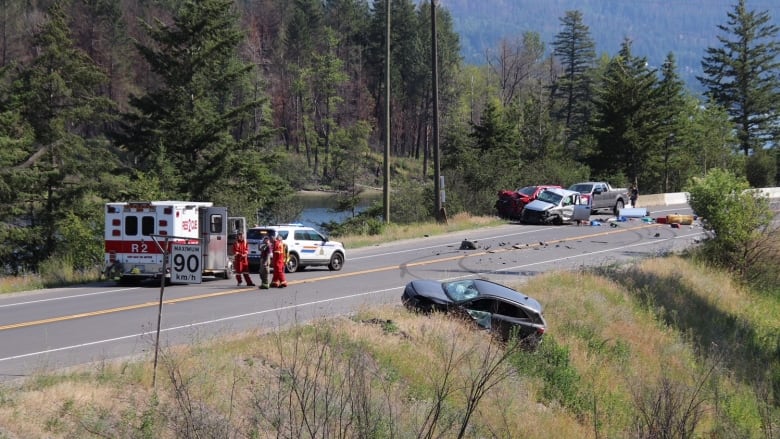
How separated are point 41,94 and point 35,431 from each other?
36.9 metres

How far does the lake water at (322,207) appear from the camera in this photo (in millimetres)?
60006

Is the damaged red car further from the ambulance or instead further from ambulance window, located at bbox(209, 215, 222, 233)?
the ambulance

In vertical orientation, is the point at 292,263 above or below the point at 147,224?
below

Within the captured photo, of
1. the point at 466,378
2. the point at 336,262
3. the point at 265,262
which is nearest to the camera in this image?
the point at 466,378

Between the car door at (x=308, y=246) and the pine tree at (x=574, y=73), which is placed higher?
the pine tree at (x=574, y=73)

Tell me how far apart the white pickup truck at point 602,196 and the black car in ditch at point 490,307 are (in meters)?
29.7

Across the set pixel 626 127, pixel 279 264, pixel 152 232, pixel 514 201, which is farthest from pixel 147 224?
pixel 626 127

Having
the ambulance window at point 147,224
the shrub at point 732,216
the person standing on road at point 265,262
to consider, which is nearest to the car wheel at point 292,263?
the person standing on road at point 265,262

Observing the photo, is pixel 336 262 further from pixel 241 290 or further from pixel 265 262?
pixel 241 290

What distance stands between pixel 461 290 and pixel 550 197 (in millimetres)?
26184

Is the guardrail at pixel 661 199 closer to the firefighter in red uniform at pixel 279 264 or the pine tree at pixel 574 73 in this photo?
the pine tree at pixel 574 73

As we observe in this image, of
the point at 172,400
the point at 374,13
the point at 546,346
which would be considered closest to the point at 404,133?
the point at 374,13

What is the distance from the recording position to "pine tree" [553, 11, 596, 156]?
96.8 m

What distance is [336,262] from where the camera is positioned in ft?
87.0
